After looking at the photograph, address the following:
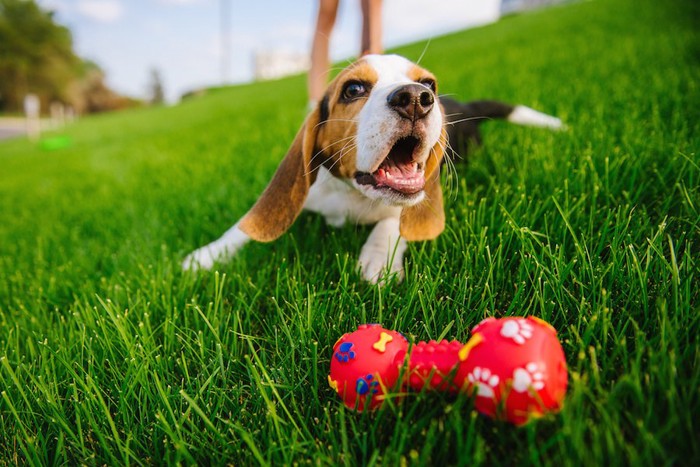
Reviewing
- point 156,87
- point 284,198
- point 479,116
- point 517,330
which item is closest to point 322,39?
point 479,116

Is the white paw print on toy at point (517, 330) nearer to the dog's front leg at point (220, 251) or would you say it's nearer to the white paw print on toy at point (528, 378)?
the white paw print on toy at point (528, 378)

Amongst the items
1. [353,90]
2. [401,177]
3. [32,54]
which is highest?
[32,54]

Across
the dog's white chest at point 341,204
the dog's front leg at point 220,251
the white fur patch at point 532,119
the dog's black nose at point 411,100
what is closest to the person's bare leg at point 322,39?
the white fur patch at point 532,119

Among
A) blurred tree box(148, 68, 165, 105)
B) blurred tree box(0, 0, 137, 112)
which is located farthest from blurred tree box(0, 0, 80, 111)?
blurred tree box(148, 68, 165, 105)

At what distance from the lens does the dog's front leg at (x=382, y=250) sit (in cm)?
179

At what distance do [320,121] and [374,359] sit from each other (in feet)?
4.35

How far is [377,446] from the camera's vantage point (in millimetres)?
1090

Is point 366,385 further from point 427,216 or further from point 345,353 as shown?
point 427,216

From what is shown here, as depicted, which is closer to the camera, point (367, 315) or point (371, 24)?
point (367, 315)

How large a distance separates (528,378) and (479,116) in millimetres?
2501

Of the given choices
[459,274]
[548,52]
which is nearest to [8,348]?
[459,274]

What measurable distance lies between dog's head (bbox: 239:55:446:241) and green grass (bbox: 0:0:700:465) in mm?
168

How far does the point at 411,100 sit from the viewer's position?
162 cm

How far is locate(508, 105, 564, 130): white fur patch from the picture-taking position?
3.14 m
